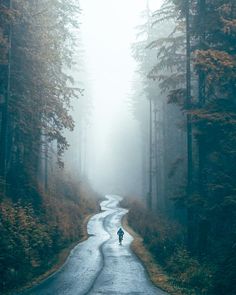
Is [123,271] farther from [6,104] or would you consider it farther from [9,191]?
[6,104]

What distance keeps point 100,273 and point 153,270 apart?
2.61 m

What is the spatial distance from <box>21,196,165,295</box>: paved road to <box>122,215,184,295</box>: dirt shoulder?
1.02 feet

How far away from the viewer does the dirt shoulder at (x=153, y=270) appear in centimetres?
1583

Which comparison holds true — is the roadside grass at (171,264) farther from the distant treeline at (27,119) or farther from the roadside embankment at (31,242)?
the distant treeline at (27,119)

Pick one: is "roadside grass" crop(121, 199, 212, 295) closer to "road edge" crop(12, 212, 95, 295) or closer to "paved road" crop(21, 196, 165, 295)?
"paved road" crop(21, 196, 165, 295)

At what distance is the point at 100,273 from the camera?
18.7 meters

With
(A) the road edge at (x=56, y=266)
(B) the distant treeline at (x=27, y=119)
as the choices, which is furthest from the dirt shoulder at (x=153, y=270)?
(B) the distant treeline at (x=27, y=119)

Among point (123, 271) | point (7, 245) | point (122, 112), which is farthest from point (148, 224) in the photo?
point (122, 112)

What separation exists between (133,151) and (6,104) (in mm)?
74903

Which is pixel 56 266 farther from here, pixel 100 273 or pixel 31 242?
pixel 100 273

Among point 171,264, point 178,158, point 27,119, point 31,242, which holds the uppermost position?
point 27,119

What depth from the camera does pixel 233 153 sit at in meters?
16.9

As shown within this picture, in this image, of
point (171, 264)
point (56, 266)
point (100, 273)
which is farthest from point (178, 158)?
point (56, 266)

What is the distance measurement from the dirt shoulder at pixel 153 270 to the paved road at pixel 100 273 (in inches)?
12.3
